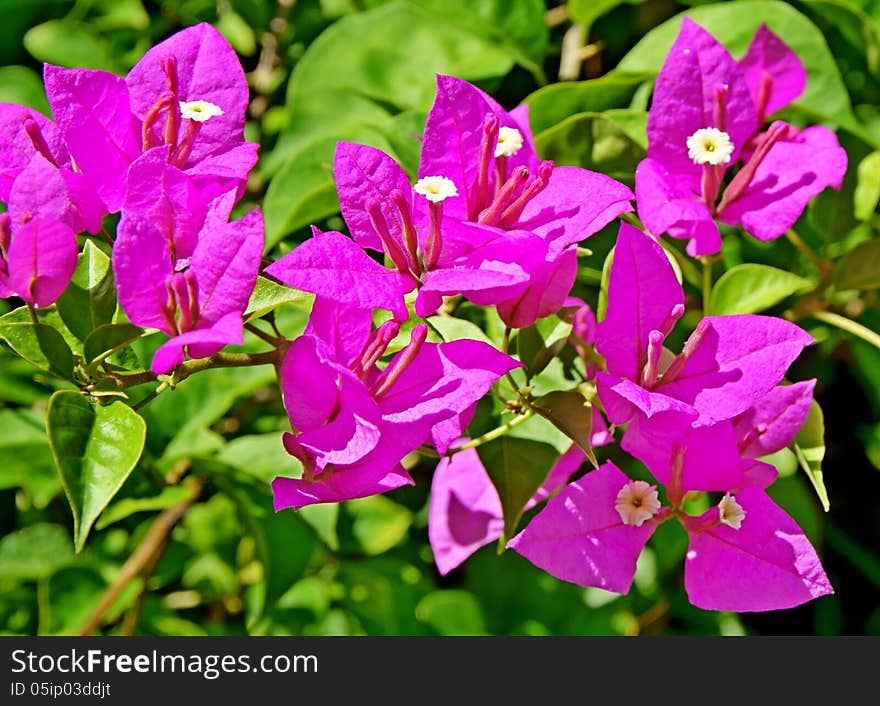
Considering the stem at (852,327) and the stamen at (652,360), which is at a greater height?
the stamen at (652,360)

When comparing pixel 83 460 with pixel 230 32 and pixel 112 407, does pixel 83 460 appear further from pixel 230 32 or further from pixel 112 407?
pixel 230 32

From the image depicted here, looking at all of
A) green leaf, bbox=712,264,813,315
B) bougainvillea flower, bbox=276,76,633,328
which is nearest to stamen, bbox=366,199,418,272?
bougainvillea flower, bbox=276,76,633,328

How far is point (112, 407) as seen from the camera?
664 millimetres

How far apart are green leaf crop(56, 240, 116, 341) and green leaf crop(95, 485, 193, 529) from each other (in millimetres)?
295

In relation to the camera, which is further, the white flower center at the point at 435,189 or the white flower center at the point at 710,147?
the white flower center at the point at 710,147

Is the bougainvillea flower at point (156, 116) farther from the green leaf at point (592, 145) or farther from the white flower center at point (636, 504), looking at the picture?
the white flower center at point (636, 504)

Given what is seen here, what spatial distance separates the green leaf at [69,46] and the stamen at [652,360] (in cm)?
81

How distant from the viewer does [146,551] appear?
3.74 ft

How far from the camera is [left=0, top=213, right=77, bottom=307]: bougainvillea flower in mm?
650

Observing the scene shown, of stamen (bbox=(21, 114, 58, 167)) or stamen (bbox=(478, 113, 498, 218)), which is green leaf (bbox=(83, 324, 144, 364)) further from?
stamen (bbox=(478, 113, 498, 218))

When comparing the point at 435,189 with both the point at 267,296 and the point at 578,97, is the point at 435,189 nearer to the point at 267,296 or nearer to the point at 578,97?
the point at 267,296

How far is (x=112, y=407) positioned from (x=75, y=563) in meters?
0.58

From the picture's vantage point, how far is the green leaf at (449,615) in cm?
117

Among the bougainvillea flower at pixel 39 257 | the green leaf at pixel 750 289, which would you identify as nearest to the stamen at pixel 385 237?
the bougainvillea flower at pixel 39 257
